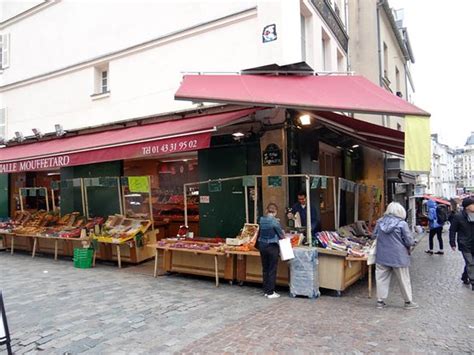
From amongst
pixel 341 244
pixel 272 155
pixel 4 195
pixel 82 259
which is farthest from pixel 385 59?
pixel 4 195

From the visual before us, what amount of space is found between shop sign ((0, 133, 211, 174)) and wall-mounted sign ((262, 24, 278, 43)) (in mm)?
2773

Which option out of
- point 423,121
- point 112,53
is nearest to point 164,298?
point 423,121

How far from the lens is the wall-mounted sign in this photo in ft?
27.2

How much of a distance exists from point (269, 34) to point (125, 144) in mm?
3981

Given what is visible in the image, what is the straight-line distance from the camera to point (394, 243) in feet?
20.3

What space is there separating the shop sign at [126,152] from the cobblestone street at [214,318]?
268 centimetres

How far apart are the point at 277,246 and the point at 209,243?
1889 millimetres

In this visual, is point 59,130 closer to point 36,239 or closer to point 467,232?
point 36,239

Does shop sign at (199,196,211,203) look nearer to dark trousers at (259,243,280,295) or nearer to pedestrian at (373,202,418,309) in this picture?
dark trousers at (259,243,280,295)

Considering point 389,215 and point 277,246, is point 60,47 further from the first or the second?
point 389,215

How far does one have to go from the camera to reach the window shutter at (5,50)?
14.8 metres

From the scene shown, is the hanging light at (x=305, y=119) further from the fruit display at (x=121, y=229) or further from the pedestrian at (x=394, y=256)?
the fruit display at (x=121, y=229)

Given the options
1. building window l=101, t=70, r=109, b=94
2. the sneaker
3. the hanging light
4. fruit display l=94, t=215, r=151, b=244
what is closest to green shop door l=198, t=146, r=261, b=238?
the hanging light

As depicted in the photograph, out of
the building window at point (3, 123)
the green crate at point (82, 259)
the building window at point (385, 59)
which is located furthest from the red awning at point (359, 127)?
the building window at point (3, 123)
